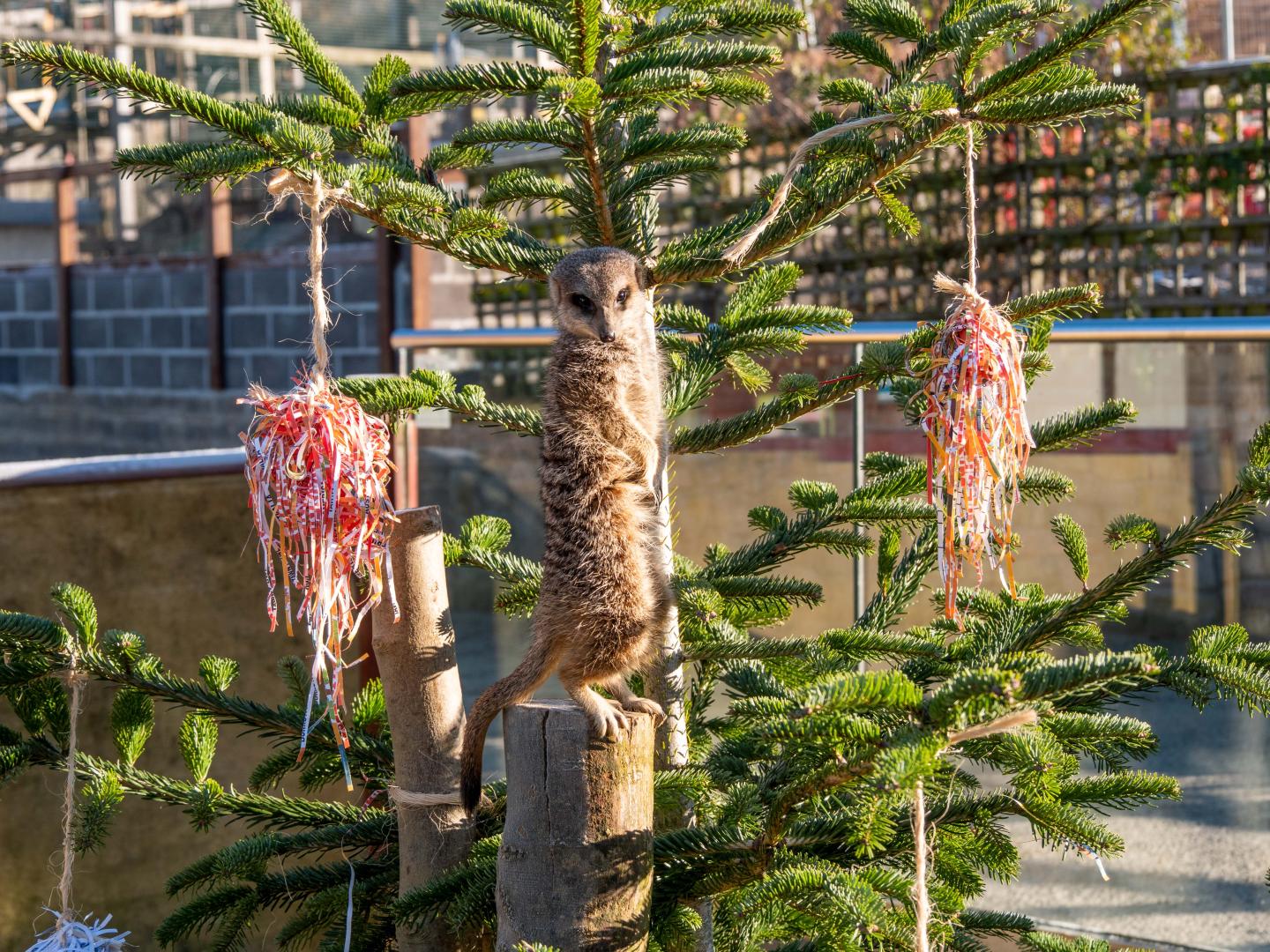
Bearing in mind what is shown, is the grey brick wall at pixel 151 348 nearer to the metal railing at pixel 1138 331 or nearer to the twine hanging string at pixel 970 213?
the metal railing at pixel 1138 331

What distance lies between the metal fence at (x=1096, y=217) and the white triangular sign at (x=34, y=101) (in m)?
7.67

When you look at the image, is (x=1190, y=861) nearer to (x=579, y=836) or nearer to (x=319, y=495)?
(x=579, y=836)

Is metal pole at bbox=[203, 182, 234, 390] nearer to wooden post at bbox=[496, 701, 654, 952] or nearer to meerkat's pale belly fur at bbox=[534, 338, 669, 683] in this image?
meerkat's pale belly fur at bbox=[534, 338, 669, 683]

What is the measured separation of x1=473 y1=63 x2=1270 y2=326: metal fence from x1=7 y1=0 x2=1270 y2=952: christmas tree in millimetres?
6174

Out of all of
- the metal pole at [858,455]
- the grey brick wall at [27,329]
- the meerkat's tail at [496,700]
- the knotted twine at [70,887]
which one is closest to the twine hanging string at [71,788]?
the knotted twine at [70,887]

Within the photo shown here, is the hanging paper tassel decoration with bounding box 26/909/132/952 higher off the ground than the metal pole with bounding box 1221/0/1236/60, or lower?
lower

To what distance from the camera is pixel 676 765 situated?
215 centimetres

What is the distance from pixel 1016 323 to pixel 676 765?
0.96 m

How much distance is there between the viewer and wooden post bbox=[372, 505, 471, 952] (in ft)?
6.64

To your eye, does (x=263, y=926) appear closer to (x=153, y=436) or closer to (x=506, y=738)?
(x=506, y=738)

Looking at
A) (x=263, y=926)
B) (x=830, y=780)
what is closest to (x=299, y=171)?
(x=830, y=780)

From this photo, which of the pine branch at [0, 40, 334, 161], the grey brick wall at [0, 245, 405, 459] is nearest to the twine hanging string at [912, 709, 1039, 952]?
the pine branch at [0, 40, 334, 161]

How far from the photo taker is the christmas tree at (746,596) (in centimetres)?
171

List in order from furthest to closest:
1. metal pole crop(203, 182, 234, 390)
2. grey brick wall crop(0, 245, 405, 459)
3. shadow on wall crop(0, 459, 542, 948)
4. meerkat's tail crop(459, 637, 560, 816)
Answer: metal pole crop(203, 182, 234, 390) < grey brick wall crop(0, 245, 405, 459) < shadow on wall crop(0, 459, 542, 948) < meerkat's tail crop(459, 637, 560, 816)
